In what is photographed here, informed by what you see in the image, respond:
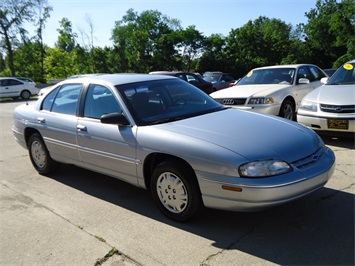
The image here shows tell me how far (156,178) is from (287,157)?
1297 mm

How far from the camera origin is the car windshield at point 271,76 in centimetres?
838

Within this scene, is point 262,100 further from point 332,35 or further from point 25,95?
point 332,35

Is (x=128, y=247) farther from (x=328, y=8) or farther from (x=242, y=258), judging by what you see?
(x=328, y=8)

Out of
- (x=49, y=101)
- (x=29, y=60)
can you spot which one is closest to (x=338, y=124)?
(x=49, y=101)

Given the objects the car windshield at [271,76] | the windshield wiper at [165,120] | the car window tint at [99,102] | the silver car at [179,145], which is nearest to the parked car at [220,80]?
the car windshield at [271,76]

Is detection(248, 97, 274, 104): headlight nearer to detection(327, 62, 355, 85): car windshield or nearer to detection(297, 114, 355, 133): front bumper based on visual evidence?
detection(297, 114, 355, 133): front bumper

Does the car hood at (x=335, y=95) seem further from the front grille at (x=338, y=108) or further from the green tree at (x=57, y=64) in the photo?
the green tree at (x=57, y=64)

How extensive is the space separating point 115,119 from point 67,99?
1.36m

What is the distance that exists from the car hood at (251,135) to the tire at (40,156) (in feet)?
7.53

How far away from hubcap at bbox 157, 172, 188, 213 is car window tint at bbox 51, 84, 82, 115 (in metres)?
1.73

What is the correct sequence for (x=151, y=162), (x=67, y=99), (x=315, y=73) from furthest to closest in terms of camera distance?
(x=315, y=73), (x=67, y=99), (x=151, y=162)

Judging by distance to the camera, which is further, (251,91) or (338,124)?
(251,91)

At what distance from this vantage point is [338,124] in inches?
232

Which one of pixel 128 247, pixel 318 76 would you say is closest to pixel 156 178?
pixel 128 247
